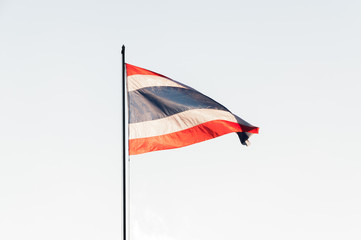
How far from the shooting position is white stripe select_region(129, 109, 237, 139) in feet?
40.1

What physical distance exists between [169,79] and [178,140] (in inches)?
79.4

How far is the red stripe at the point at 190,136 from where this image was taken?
12.3m

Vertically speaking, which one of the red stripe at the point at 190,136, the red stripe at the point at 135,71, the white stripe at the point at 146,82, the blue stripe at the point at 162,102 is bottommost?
the red stripe at the point at 190,136

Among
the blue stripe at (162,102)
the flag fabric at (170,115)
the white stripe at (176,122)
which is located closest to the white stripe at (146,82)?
the flag fabric at (170,115)

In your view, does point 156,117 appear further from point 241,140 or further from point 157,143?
point 241,140

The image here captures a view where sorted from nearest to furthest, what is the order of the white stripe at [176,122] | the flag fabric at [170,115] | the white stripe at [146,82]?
the white stripe at [176,122]
the flag fabric at [170,115]
the white stripe at [146,82]

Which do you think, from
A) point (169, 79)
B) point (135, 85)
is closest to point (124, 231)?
point (135, 85)

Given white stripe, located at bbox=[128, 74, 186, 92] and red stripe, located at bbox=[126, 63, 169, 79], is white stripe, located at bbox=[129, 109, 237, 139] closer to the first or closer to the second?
white stripe, located at bbox=[128, 74, 186, 92]

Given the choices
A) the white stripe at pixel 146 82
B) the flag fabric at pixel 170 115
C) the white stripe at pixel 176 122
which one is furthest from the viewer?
the white stripe at pixel 146 82

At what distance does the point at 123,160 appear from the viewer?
10.8m

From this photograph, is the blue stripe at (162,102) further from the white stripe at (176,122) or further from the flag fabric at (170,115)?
the white stripe at (176,122)

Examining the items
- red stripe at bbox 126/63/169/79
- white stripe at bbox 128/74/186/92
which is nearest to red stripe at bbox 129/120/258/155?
white stripe at bbox 128/74/186/92

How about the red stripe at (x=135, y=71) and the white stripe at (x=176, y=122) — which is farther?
the red stripe at (x=135, y=71)

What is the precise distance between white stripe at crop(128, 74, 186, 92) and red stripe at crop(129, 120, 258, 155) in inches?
60.4
